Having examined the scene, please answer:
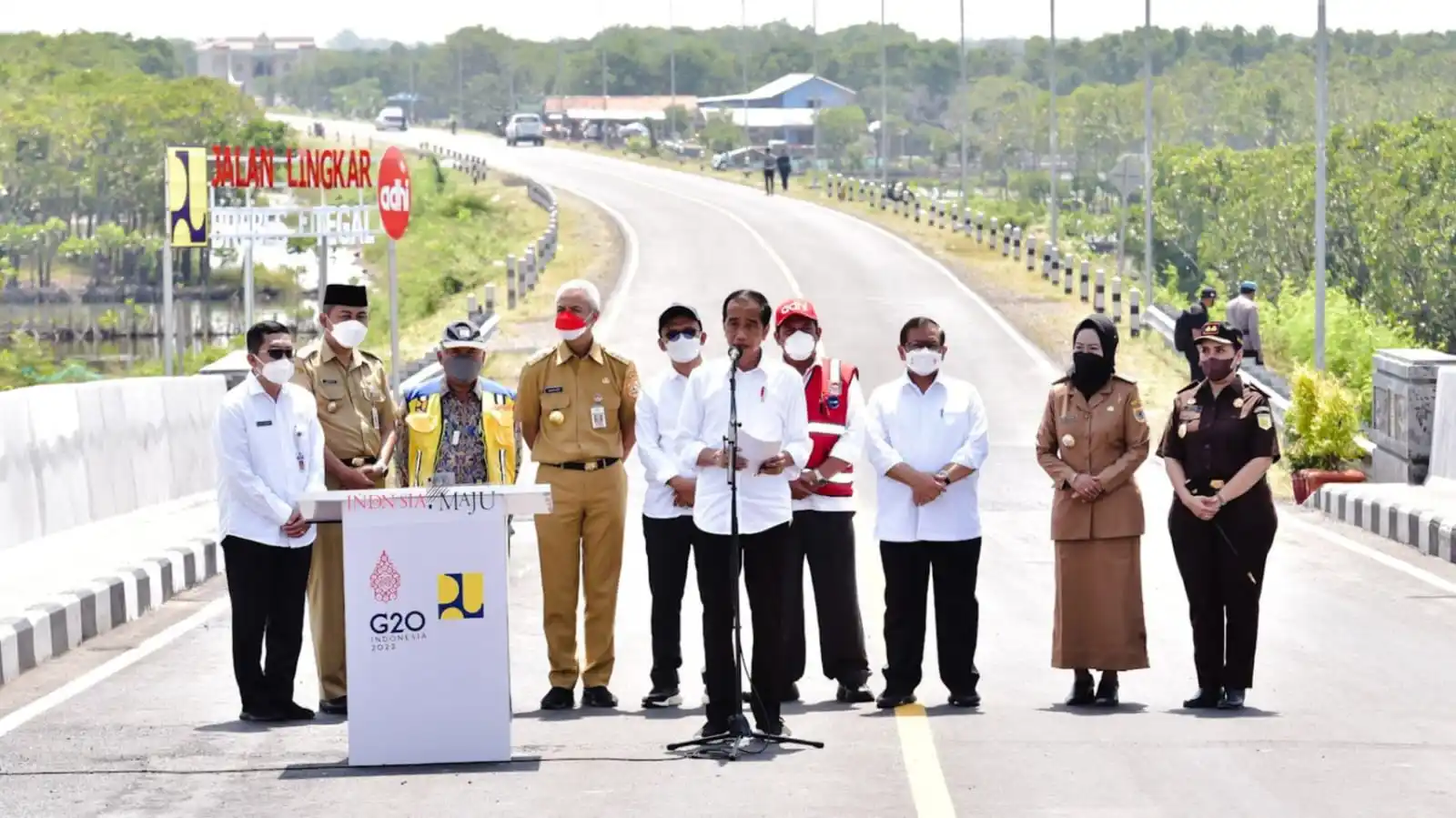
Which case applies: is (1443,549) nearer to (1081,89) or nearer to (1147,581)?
(1147,581)

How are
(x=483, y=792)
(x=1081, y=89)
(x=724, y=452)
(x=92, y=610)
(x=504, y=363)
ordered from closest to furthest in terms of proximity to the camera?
(x=483, y=792) → (x=724, y=452) → (x=92, y=610) → (x=504, y=363) → (x=1081, y=89)

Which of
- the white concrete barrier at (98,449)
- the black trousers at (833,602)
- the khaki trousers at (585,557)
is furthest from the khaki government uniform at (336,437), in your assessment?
the white concrete barrier at (98,449)

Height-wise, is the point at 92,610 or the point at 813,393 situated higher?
the point at 813,393

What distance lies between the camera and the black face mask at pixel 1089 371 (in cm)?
1100

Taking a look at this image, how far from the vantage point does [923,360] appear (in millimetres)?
10992

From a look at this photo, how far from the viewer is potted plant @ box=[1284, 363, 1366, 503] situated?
21969mm

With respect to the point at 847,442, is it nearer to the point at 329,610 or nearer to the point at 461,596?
the point at 461,596

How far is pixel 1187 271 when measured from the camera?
112 m

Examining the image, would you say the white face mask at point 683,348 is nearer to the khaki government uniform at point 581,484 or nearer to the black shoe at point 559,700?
the khaki government uniform at point 581,484

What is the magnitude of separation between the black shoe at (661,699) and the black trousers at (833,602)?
51cm

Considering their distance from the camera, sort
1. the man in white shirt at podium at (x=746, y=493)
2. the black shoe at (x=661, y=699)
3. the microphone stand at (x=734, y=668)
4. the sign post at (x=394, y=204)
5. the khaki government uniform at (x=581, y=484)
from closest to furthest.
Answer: the microphone stand at (x=734, y=668)
the man in white shirt at podium at (x=746, y=493)
the black shoe at (x=661, y=699)
the khaki government uniform at (x=581, y=484)
the sign post at (x=394, y=204)

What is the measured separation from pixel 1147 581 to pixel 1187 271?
97845 mm

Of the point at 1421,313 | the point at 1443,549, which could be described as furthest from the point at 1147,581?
the point at 1421,313

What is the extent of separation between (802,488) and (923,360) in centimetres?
80
